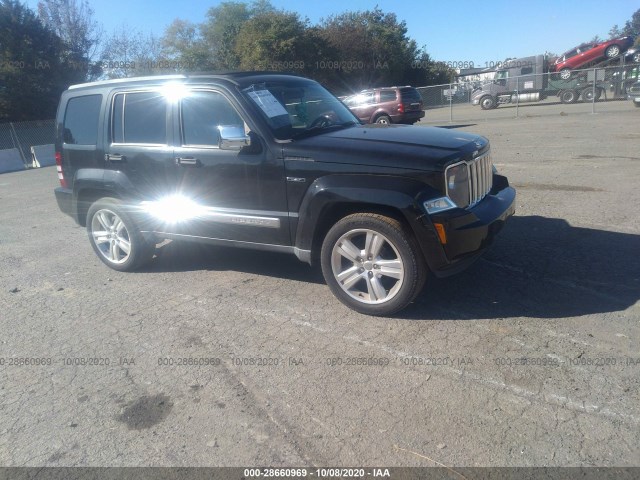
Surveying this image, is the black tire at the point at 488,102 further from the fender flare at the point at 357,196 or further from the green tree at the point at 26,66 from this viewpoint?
the fender flare at the point at 357,196

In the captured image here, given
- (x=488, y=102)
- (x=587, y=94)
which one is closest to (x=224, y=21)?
(x=488, y=102)

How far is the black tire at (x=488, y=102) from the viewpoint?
1200 inches

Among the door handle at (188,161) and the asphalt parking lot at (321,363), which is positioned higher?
the door handle at (188,161)

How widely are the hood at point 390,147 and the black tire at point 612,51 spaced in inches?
1316

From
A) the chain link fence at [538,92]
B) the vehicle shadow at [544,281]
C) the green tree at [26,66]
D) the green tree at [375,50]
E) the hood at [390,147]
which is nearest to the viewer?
the hood at [390,147]

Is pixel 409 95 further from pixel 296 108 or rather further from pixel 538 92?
pixel 296 108

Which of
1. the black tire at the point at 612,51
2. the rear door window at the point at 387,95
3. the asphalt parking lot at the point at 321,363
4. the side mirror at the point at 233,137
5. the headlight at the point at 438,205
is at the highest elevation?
the black tire at the point at 612,51

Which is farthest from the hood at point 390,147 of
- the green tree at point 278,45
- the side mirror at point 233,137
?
the green tree at point 278,45

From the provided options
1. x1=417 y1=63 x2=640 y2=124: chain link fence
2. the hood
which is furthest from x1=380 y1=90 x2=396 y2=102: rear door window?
the hood

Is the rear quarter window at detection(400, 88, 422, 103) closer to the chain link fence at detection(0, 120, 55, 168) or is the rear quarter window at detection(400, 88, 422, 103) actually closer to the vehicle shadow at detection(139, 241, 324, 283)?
the vehicle shadow at detection(139, 241, 324, 283)

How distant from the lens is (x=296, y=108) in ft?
15.6

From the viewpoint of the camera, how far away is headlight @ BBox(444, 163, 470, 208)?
3.75 m

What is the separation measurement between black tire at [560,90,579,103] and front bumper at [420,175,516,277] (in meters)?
28.5

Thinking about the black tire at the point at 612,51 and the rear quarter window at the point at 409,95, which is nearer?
the rear quarter window at the point at 409,95
